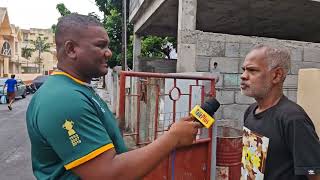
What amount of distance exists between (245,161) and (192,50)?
7.66 ft

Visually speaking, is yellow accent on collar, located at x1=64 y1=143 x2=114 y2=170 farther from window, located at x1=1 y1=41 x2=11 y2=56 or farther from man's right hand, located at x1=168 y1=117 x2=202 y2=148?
window, located at x1=1 y1=41 x2=11 y2=56

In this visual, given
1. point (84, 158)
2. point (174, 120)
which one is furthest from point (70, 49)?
point (174, 120)

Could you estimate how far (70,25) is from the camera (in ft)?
5.02

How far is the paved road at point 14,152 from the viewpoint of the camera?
6.04 metres

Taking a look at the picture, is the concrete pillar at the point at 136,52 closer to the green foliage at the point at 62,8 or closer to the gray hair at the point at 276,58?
the gray hair at the point at 276,58

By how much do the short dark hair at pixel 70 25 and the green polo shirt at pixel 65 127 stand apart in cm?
17

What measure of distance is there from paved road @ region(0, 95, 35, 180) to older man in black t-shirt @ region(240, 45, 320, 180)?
15.2ft

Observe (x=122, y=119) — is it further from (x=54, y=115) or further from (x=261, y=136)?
(x=54, y=115)

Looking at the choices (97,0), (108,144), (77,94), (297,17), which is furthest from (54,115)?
(97,0)

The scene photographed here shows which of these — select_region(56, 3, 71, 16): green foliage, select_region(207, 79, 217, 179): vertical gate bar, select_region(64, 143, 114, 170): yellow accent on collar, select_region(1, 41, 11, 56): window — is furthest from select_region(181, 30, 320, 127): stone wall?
select_region(1, 41, 11, 56): window

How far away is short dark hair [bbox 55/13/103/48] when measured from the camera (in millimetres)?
1525

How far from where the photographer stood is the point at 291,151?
2.02m

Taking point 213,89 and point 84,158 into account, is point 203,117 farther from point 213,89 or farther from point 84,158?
point 213,89

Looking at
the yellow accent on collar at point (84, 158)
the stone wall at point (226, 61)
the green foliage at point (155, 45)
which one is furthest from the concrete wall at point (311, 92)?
the green foliage at point (155, 45)
